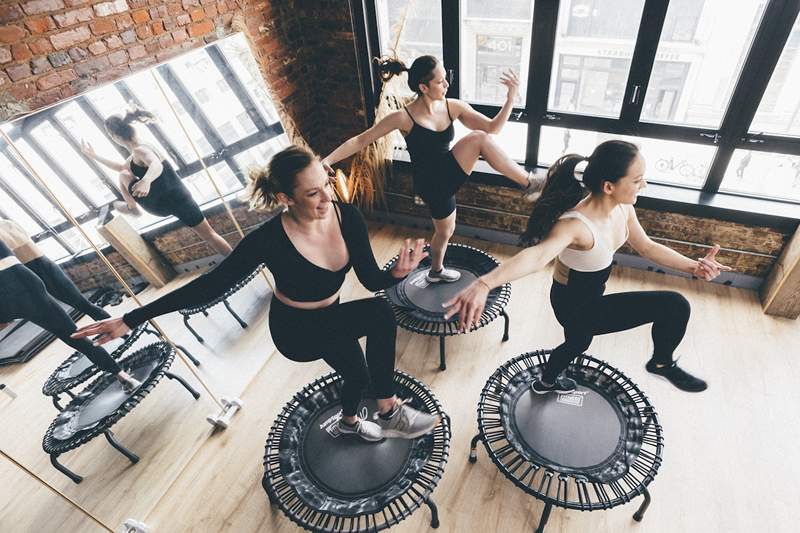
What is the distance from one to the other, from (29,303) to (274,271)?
1.02 meters

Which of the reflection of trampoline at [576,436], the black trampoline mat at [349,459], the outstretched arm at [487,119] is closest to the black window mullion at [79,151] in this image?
the black trampoline mat at [349,459]

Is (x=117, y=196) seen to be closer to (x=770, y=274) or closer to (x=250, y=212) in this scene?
(x=250, y=212)

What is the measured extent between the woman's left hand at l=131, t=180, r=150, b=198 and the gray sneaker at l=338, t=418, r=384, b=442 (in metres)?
1.55

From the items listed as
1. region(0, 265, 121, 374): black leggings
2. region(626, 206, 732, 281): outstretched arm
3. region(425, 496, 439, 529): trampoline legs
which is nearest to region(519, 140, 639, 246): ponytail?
region(626, 206, 732, 281): outstretched arm

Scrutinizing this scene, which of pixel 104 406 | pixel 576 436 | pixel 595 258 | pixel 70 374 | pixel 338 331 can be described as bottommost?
pixel 576 436

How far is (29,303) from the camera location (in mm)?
1839

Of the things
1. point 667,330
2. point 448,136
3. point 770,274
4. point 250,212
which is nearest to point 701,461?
point 667,330

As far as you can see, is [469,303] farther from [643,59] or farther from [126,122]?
[643,59]

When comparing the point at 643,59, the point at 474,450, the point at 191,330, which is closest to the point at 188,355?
the point at 191,330

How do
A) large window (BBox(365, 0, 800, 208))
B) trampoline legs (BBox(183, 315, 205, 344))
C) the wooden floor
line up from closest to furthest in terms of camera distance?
the wooden floor < trampoline legs (BBox(183, 315, 205, 344)) < large window (BBox(365, 0, 800, 208))

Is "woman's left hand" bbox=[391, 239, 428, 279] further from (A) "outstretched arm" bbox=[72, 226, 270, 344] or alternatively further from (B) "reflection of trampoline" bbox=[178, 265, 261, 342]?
(B) "reflection of trampoline" bbox=[178, 265, 261, 342]

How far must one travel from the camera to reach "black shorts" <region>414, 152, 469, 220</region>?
8.96ft

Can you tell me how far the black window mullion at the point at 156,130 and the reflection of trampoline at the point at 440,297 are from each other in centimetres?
156

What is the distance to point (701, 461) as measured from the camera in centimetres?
238
